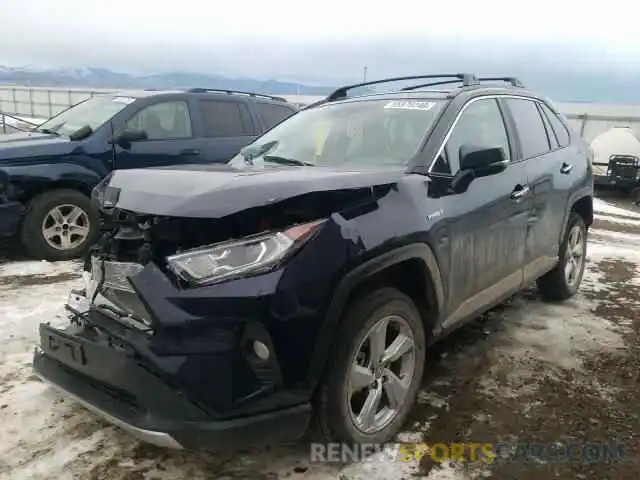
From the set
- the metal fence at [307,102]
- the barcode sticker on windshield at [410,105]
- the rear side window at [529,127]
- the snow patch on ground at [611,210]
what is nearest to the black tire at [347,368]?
the barcode sticker on windshield at [410,105]

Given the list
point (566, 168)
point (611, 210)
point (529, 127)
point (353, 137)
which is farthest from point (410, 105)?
point (611, 210)

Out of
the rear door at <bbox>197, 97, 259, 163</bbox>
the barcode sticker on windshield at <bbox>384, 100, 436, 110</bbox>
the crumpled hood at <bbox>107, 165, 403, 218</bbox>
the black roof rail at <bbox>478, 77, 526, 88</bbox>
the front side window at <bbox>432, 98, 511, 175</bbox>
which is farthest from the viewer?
the rear door at <bbox>197, 97, 259, 163</bbox>

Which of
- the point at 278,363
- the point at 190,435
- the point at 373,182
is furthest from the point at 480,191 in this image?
the point at 190,435

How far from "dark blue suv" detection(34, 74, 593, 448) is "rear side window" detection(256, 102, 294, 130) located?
4265 mm

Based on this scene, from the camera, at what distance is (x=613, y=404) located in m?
3.59

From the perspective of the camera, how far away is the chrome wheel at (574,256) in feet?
17.6

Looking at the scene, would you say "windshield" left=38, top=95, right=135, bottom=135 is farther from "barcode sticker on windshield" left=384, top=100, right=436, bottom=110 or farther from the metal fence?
"barcode sticker on windshield" left=384, top=100, right=436, bottom=110

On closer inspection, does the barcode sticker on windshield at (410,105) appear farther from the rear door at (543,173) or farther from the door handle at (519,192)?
the rear door at (543,173)

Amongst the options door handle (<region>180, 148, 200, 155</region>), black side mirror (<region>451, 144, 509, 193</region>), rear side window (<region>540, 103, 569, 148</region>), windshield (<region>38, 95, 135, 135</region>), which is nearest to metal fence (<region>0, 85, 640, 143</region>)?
windshield (<region>38, 95, 135, 135</region>)

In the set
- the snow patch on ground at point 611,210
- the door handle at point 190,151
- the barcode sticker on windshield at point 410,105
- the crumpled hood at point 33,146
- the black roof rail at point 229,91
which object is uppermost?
the black roof rail at point 229,91

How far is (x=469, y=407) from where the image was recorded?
3506mm

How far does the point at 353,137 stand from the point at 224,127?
161 inches

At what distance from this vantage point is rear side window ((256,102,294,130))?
8.02 metres

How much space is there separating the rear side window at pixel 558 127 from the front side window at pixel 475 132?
3.33 feet
